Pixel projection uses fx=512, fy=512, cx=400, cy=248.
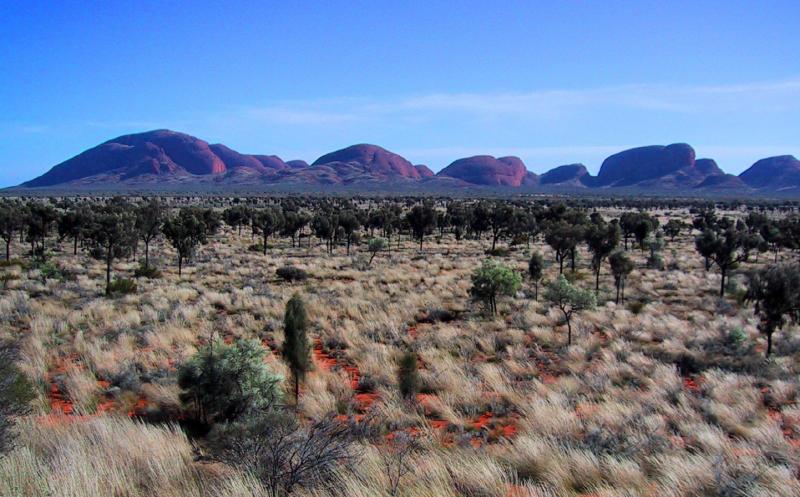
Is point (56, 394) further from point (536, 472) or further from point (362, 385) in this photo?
point (536, 472)

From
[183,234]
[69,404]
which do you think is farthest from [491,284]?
[183,234]

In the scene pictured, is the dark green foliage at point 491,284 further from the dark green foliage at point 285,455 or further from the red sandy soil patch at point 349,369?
the dark green foliage at point 285,455

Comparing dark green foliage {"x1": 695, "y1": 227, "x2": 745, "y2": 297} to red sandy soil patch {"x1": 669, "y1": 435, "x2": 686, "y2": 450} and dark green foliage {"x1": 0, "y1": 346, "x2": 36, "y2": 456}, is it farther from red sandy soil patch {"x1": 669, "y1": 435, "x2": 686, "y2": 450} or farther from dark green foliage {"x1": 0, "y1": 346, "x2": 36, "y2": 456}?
dark green foliage {"x1": 0, "y1": 346, "x2": 36, "y2": 456}

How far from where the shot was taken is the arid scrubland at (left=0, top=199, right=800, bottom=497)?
5680 millimetres

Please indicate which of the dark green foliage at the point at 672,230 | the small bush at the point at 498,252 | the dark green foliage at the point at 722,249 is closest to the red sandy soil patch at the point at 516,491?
the dark green foliage at the point at 722,249

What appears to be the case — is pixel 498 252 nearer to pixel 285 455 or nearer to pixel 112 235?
pixel 112 235

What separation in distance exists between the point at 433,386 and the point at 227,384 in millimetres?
5112

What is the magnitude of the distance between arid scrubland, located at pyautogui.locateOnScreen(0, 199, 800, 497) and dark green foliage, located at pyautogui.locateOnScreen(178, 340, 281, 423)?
706 millimetres

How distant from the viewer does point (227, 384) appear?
31.8 feet

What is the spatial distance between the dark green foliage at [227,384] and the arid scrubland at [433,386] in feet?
2.32

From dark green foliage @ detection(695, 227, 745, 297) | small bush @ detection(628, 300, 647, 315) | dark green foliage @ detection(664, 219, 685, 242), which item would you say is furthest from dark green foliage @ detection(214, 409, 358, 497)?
dark green foliage @ detection(664, 219, 685, 242)

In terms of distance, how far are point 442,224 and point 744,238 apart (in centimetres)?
3864

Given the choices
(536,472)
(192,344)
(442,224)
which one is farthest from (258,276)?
(442,224)

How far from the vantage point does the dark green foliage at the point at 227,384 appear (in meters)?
9.65
